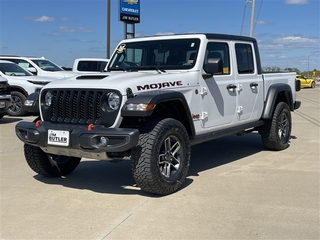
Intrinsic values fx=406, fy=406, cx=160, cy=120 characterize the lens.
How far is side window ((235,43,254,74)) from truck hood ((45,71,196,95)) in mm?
1547

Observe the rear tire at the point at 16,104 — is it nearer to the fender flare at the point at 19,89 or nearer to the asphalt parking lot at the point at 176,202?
the fender flare at the point at 19,89

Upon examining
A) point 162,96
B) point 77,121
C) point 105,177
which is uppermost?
point 162,96

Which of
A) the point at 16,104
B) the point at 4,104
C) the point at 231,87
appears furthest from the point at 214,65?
the point at 16,104

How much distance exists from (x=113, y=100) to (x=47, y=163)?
165cm

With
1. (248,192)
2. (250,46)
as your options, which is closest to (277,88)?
(250,46)

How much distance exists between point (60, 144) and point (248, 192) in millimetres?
2340

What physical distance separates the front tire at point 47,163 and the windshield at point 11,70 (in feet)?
27.0

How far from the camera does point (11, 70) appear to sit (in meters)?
13.2

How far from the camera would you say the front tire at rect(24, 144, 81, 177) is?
5418mm

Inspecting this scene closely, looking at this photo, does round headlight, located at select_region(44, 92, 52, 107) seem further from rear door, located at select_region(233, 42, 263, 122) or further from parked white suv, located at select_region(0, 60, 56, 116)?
parked white suv, located at select_region(0, 60, 56, 116)

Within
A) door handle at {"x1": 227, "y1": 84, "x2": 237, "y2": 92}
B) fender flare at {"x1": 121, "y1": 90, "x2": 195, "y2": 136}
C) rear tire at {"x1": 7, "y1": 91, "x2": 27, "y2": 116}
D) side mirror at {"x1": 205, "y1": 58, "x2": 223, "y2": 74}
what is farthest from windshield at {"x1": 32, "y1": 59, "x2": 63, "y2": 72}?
fender flare at {"x1": 121, "y1": 90, "x2": 195, "y2": 136}

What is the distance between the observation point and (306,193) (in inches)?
197

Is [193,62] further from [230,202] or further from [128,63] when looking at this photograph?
[230,202]

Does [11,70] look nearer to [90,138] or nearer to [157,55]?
[157,55]
